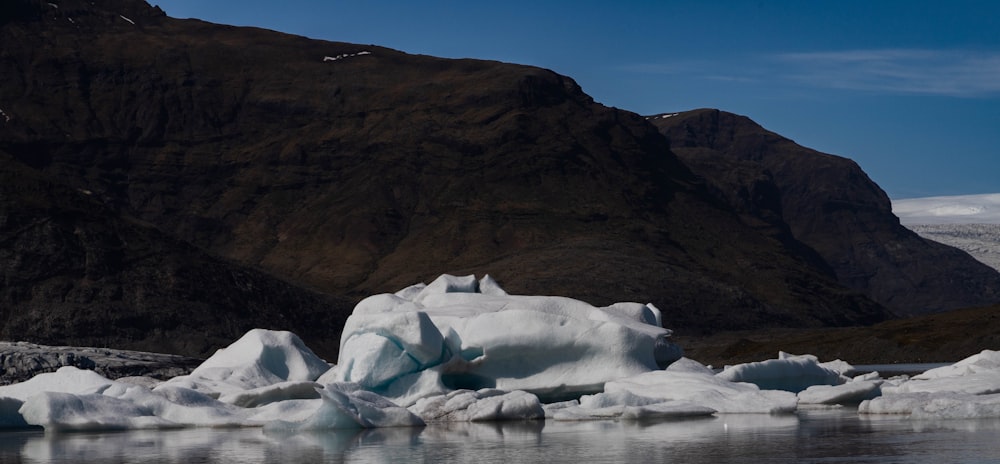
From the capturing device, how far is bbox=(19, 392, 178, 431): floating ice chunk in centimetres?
3284

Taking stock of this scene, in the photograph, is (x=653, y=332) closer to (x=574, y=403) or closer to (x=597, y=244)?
(x=574, y=403)

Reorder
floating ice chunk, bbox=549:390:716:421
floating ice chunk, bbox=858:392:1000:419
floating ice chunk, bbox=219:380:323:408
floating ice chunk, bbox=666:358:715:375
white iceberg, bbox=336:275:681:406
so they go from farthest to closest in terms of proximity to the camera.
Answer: floating ice chunk, bbox=666:358:715:375 → floating ice chunk, bbox=219:380:323:408 → white iceberg, bbox=336:275:681:406 → floating ice chunk, bbox=549:390:716:421 → floating ice chunk, bbox=858:392:1000:419

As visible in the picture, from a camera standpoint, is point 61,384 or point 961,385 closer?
point 961,385

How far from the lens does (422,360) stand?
114 feet

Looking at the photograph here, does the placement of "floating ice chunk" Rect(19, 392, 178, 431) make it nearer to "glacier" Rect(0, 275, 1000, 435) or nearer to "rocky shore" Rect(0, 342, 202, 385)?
"glacier" Rect(0, 275, 1000, 435)

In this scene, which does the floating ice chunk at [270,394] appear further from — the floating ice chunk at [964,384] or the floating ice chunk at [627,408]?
the floating ice chunk at [964,384]

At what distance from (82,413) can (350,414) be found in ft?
24.2

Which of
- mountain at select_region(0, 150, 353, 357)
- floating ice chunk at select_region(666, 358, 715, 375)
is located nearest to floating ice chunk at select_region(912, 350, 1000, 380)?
floating ice chunk at select_region(666, 358, 715, 375)

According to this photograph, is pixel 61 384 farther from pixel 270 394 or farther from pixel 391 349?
pixel 391 349

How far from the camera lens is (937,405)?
101ft

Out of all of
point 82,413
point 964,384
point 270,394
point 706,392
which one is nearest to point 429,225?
point 270,394

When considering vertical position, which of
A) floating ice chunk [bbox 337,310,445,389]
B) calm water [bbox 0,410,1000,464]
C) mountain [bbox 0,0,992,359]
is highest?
mountain [bbox 0,0,992,359]

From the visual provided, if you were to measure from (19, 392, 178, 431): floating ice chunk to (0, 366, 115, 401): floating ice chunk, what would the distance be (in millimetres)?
2843

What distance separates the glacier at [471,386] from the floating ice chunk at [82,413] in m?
0.04
